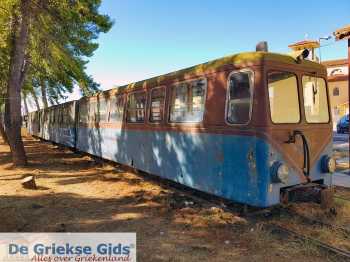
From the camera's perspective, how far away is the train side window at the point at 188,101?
23.9ft

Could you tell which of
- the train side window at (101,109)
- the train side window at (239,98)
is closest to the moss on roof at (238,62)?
the train side window at (239,98)

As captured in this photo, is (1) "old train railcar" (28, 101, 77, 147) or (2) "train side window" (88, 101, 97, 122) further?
(1) "old train railcar" (28, 101, 77, 147)

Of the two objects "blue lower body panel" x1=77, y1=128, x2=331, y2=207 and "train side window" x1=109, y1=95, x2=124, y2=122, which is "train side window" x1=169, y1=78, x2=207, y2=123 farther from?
"train side window" x1=109, y1=95, x2=124, y2=122

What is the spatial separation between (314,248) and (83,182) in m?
7.34

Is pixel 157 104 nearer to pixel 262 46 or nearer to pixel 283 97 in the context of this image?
pixel 262 46

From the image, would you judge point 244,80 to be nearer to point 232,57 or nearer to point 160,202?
point 232,57

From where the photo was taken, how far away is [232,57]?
6.54 meters

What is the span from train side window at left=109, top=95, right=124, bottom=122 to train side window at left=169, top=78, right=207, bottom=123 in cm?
336

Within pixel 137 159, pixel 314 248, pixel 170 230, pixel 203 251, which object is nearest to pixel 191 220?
pixel 170 230

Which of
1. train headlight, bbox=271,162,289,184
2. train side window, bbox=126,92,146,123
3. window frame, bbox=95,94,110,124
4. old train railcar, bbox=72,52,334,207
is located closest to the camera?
train headlight, bbox=271,162,289,184

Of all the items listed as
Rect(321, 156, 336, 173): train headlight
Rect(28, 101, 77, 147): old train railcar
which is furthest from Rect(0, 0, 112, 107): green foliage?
Rect(321, 156, 336, 173): train headlight

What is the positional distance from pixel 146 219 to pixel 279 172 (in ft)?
8.77

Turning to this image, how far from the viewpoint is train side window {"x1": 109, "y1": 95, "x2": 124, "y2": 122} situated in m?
11.3

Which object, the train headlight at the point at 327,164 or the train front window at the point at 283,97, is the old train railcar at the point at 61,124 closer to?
the train front window at the point at 283,97
